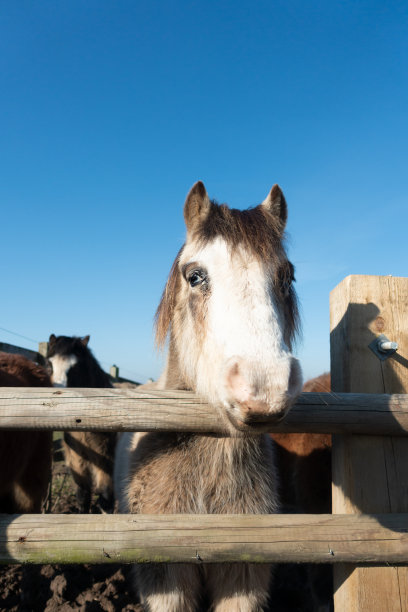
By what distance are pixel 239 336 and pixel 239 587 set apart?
5.26 feet

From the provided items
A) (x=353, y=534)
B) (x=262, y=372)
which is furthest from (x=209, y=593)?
(x=262, y=372)

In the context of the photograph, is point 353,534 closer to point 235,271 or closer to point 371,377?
point 371,377

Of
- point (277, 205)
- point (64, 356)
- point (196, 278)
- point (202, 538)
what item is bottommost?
point (202, 538)

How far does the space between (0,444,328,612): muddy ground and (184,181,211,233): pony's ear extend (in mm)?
3244

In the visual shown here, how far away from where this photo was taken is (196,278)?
212 centimetres

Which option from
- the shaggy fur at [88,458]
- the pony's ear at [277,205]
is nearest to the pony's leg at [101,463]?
the shaggy fur at [88,458]

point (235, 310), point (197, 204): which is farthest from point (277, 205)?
point (235, 310)

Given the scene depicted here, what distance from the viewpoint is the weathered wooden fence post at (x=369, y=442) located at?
6.36 ft

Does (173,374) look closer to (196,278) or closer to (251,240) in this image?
(196,278)

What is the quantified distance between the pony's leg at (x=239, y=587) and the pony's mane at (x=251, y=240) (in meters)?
1.39

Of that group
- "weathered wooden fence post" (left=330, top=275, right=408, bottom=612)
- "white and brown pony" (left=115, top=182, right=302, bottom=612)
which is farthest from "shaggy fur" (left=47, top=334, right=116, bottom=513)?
"weathered wooden fence post" (left=330, top=275, right=408, bottom=612)

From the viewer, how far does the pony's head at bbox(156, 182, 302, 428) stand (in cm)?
150

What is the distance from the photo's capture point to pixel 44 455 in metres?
3.89

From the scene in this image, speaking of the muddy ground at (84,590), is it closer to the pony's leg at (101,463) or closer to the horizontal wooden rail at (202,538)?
the pony's leg at (101,463)
